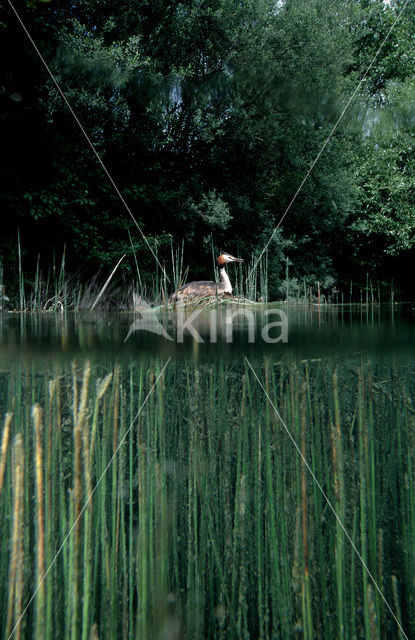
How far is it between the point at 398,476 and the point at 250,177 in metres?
12.0

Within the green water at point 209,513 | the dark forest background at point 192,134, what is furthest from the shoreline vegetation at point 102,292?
the green water at point 209,513

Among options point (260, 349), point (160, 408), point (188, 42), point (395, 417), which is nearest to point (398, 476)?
point (395, 417)

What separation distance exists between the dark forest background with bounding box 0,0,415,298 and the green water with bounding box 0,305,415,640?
25.2 feet

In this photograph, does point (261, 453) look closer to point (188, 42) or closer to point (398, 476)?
point (398, 476)

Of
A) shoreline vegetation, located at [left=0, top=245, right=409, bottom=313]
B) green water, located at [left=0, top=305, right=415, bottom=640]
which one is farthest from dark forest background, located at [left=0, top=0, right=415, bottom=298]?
green water, located at [left=0, top=305, right=415, bottom=640]

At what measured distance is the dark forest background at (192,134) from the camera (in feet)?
27.6

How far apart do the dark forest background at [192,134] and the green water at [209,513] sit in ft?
25.2

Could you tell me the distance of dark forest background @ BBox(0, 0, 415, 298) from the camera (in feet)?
27.6

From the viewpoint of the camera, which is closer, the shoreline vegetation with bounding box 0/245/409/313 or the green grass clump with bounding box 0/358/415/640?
the green grass clump with bounding box 0/358/415/640

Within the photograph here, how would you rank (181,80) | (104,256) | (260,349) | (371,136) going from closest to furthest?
(260,349) < (104,256) < (181,80) < (371,136)

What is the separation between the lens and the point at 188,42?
34.5 ft

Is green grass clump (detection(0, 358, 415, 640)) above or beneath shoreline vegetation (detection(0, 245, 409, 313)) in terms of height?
beneath

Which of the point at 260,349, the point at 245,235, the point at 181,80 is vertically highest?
the point at 181,80

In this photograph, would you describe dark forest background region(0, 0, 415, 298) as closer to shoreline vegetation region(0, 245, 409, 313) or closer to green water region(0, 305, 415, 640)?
shoreline vegetation region(0, 245, 409, 313)
